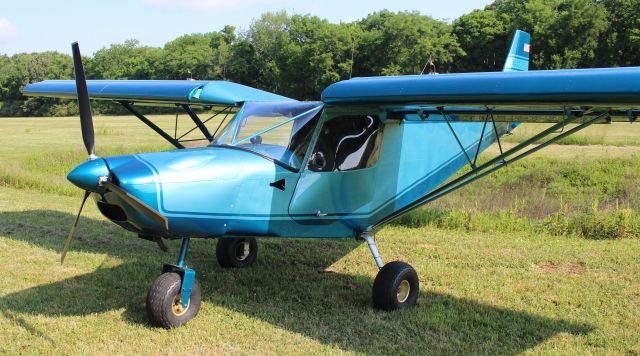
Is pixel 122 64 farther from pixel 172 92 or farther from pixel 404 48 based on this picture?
pixel 172 92

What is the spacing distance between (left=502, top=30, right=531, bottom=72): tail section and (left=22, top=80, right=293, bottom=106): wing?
403 cm

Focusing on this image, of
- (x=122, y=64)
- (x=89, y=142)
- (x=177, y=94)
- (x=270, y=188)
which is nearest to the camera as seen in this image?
(x=89, y=142)

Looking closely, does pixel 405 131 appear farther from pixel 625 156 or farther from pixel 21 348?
pixel 625 156

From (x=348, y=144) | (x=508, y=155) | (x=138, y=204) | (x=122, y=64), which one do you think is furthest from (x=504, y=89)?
(x=122, y=64)

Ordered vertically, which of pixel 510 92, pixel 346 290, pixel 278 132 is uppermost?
pixel 510 92

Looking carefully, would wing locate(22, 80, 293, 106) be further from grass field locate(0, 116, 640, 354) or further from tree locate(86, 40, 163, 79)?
tree locate(86, 40, 163, 79)

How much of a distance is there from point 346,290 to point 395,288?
2.99ft

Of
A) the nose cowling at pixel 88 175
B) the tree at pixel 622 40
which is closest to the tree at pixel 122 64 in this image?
the tree at pixel 622 40

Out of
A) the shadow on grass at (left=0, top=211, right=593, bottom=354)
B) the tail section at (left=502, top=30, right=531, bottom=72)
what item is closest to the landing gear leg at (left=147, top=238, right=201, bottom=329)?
the shadow on grass at (left=0, top=211, right=593, bottom=354)

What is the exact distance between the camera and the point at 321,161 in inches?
224

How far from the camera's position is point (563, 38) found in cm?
6247

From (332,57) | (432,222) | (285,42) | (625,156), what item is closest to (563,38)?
(332,57)

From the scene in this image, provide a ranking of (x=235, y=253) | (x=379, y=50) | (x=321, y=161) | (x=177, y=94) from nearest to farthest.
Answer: (x=321, y=161)
(x=177, y=94)
(x=235, y=253)
(x=379, y=50)

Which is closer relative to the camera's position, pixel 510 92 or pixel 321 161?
pixel 510 92
